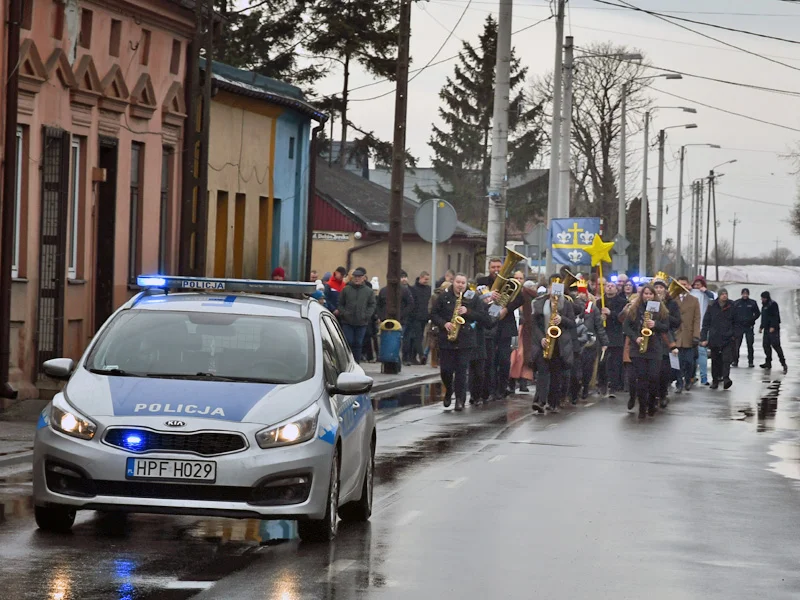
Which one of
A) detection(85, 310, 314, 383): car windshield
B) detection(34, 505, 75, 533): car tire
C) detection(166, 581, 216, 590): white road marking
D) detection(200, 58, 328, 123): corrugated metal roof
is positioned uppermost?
detection(200, 58, 328, 123): corrugated metal roof

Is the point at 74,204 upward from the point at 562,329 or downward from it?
upward

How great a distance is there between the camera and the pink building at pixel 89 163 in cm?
2089

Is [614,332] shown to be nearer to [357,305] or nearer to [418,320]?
[357,305]

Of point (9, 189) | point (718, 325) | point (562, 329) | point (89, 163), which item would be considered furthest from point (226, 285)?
point (718, 325)

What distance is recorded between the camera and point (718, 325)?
32.8m

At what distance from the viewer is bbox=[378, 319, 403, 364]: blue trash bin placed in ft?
96.7

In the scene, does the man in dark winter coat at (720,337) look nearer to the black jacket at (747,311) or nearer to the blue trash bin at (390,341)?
the black jacket at (747,311)

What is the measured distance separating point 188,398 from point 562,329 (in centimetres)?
1372

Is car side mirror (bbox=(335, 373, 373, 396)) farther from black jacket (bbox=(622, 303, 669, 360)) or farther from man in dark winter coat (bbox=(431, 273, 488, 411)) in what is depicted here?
black jacket (bbox=(622, 303, 669, 360))

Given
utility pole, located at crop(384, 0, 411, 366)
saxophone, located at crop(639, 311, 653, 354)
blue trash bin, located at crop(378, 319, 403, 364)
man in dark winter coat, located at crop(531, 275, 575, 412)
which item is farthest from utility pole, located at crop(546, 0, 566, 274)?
saxophone, located at crop(639, 311, 653, 354)

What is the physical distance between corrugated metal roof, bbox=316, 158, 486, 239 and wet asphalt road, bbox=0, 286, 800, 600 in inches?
1615

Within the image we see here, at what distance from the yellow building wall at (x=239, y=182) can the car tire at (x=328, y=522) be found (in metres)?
21.5

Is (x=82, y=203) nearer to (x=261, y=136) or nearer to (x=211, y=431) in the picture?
(x=261, y=136)

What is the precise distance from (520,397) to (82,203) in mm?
7284
